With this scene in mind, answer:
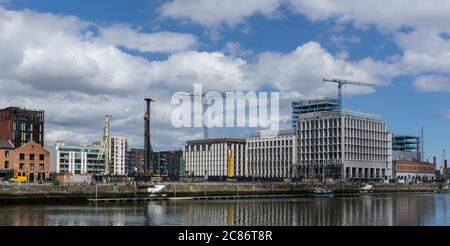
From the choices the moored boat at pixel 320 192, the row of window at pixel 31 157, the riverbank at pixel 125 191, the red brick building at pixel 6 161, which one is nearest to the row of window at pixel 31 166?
the row of window at pixel 31 157

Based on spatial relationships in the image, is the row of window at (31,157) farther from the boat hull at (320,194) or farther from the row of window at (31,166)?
the boat hull at (320,194)

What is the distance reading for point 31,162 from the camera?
450ft

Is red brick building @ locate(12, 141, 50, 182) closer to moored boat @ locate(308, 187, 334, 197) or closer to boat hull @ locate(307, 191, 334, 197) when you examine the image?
boat hull @ locate(307, 191, 334, 197)

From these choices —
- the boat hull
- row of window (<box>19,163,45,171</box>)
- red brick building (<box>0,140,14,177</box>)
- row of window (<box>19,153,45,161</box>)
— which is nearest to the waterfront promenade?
the boat hull

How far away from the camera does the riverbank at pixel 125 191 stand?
100688mm

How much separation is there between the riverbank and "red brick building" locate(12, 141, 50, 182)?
30.5 m

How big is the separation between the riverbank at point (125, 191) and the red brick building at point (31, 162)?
100.0ft

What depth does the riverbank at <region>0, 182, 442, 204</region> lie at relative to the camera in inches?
3964

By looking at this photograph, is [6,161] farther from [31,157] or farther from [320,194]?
[320,194]

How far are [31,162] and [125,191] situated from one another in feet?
110

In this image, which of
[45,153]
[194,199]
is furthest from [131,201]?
[45,153]

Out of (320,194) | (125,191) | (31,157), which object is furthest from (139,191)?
(320,194)
